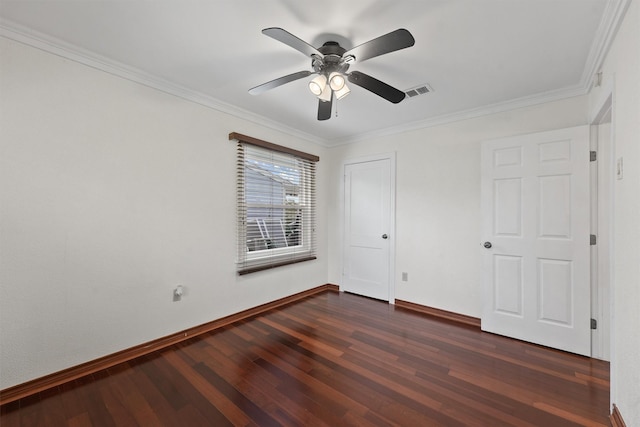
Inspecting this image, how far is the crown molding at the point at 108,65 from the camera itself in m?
1.79

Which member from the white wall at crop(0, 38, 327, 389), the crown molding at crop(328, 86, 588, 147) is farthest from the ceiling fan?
the crown molding at crop(328, 86, 588, 147)

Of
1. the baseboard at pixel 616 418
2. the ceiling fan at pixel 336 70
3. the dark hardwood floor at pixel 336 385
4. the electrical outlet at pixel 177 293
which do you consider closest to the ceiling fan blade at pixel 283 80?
the ceiling fan at pixel 336 70

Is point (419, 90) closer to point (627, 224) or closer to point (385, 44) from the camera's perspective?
point (385, 44)

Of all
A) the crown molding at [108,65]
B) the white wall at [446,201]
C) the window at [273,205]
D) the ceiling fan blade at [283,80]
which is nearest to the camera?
the crown molding at [108,65]

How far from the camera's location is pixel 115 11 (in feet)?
5.37

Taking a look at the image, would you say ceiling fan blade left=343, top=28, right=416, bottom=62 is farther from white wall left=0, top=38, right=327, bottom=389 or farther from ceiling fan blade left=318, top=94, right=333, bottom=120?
white wall left=0, top=38, right=327, bottom=389

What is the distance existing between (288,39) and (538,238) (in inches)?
110

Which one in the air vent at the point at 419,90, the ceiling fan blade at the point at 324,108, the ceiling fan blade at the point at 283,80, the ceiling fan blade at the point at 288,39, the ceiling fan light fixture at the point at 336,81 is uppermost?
the air vent at the point at 419,90

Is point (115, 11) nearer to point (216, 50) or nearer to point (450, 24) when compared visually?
point (216, 50)

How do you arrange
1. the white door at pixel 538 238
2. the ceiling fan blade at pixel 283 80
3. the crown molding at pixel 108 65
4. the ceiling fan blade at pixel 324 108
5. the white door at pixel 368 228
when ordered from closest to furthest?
the crown molding at pixel 108 65 → the ceiling fan blade at pixel 283 80 → the ceiling fan blade at pixel 324 108 → the white door at pixel 538 238 → the white door at pixel 368 228

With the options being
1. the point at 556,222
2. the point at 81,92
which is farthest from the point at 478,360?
the point at 81,92

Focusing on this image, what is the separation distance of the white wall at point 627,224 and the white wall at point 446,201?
3.69ft

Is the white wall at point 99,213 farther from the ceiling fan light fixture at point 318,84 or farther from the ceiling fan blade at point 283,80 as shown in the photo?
the ceiling fan light fixture at point 318,84

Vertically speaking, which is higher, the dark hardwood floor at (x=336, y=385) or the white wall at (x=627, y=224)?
the white wall at (x=627, y=224)
